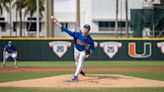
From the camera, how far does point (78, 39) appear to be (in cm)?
1499

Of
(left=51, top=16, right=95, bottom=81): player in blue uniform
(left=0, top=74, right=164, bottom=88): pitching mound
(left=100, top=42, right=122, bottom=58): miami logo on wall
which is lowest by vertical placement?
(left=0, top=74, right=164, bottom=88): pitching mound

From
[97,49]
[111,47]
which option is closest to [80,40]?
[97,49]

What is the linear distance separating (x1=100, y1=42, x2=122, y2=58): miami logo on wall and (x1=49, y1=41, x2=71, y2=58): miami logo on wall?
8.49ft

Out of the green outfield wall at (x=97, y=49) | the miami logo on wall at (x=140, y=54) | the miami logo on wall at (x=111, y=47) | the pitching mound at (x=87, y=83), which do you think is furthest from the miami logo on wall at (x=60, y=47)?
the pitching mound at (x=87, y=83)

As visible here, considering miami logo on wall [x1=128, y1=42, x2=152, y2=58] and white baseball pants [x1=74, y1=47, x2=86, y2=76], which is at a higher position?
white baseball pants [x1=74, y1=47, x2=86, y2=76]

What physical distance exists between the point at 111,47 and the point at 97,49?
1070 millimetres

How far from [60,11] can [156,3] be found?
2948 cm

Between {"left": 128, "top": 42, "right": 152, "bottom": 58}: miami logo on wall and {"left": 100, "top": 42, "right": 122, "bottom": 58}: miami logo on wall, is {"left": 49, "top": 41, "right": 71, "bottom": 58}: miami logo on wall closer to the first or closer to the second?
{"left": 100, "top": 42, "right": 122, "bottom": 58}: miami logo on wall

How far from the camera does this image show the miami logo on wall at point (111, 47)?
1359 inches

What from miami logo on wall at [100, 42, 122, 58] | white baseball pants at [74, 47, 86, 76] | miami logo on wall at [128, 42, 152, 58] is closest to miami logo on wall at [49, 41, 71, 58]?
miami logo on wall at [100, 42, 122, 58]

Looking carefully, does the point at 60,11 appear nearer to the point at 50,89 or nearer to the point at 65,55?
the point at 65,55

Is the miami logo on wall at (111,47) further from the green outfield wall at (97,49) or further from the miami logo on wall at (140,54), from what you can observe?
the miami logo on wall at (140,54)

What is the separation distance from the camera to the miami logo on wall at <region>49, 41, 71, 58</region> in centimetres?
3419

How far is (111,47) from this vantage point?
3466cm
